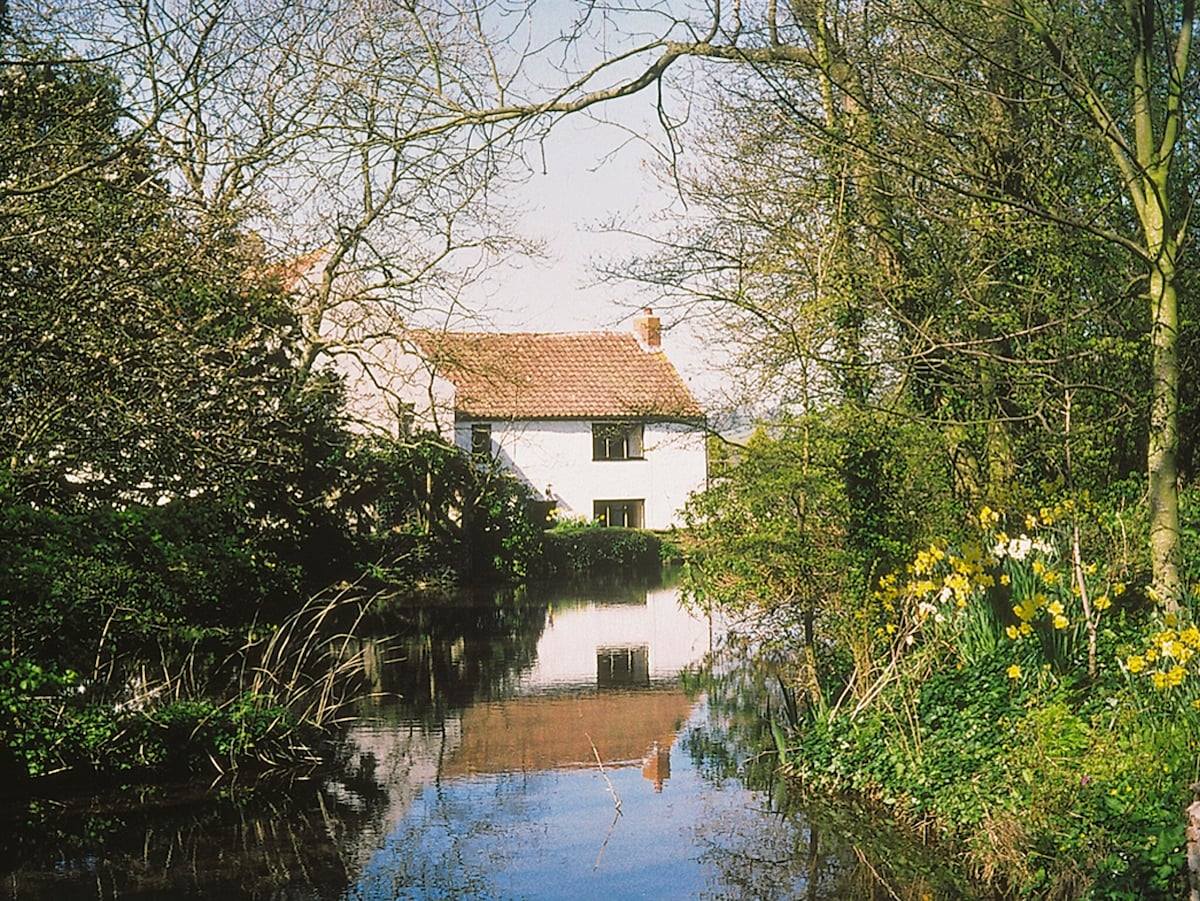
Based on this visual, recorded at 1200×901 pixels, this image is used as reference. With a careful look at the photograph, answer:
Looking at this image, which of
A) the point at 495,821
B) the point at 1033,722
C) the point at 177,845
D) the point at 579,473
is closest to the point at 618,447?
the point at 579,473

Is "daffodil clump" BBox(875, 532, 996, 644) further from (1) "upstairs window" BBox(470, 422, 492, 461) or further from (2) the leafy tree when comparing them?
(1) "upstairs window" BBox(470, 422, 492, 461)

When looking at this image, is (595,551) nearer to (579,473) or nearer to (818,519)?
(579,473)

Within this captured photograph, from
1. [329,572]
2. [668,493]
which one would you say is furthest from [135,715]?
[668,493]

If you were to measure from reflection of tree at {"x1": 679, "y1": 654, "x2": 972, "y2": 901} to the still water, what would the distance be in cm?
2

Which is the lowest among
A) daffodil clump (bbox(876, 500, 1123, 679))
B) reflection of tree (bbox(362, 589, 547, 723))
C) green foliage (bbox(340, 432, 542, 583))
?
reflection of tree (bbox(362, 589, 547, 723))

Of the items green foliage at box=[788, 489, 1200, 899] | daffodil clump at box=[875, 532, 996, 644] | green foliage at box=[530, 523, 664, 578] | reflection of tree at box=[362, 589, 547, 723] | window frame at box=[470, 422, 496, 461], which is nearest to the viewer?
green foliage at box=[788, 489, 1200, 899]

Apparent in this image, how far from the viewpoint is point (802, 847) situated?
10.5 meters

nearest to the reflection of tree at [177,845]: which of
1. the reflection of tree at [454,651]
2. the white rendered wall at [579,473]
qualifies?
the reflection of tree at [454,651]

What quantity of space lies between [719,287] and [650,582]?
60.5 feet

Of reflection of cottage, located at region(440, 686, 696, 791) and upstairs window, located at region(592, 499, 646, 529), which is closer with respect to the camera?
reflection of cottage, located at region(440, 686, 696, 791)

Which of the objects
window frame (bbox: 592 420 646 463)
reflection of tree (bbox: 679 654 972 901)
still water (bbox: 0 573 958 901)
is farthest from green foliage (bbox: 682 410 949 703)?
window frame (bbox: 592 420 646 463)

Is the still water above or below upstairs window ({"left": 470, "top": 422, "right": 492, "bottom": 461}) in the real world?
below

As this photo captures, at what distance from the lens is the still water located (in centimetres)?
973

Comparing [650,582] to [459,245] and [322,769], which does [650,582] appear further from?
[322,769]
